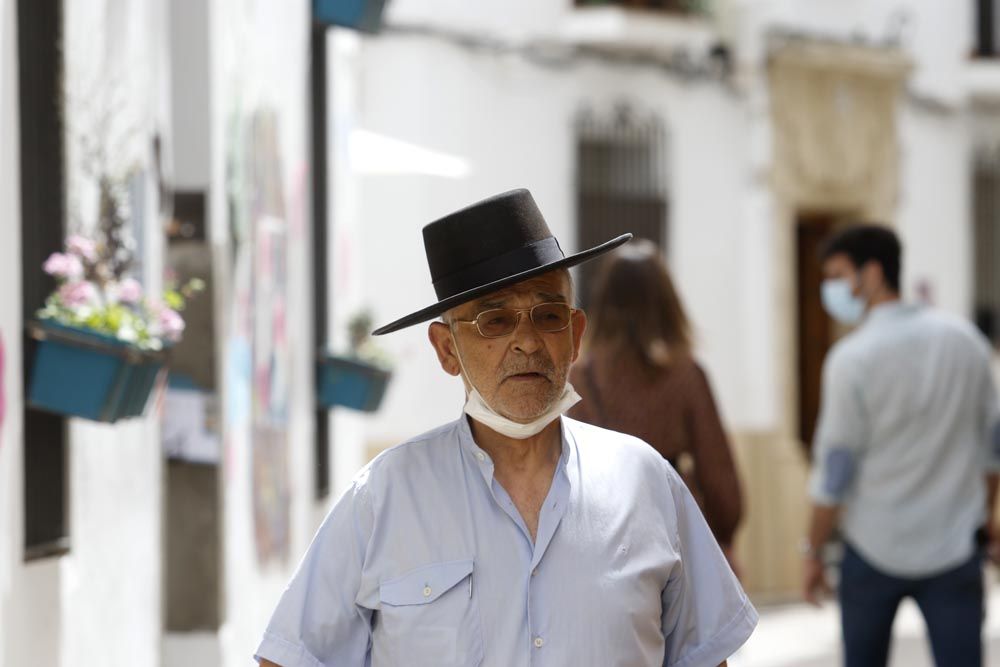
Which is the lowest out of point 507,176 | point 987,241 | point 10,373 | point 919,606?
point 919,606

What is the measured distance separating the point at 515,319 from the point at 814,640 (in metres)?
9.34

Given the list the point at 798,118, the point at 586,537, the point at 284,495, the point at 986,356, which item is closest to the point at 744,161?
the point at 798,118

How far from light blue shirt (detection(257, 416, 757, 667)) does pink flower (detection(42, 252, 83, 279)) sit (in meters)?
1.49

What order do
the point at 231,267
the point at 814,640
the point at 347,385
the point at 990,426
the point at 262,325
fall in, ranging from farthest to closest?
the point at 814,640 < the point at 347,385 < the point at 262,325 < the point at 231,267 < the point at 990,426

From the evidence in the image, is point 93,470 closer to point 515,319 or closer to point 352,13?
point 515,319

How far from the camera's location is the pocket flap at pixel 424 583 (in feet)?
10.4

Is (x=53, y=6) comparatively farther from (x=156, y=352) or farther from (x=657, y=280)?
(x=657, y=280)

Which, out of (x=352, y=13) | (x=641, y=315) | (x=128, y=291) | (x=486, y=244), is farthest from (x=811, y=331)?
(x=486, y=244)

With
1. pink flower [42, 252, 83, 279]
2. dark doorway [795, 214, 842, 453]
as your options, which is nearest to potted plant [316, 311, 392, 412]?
pink flower [42, 252, 83, 279]

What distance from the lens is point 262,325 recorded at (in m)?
7.82

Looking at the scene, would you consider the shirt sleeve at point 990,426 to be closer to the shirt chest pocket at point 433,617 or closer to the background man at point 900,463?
the background man at point 900,463

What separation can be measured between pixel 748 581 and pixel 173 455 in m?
9.76

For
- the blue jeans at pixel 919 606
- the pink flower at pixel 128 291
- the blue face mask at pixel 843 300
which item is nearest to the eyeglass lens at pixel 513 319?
the pink flower at pixel 128 291

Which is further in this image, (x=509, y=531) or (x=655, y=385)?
(x=655, y=385)
